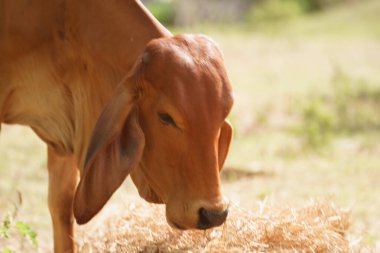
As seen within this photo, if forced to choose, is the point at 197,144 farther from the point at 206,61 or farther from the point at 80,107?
the point at 80,107

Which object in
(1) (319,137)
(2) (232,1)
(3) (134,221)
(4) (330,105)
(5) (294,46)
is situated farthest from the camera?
(2) (232,1)

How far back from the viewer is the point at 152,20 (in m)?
3.05

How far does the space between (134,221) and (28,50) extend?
3.28 ft

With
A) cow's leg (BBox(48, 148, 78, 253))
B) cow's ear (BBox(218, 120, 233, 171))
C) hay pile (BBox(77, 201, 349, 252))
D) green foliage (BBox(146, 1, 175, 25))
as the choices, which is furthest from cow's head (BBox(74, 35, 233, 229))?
green foliage (BBox(146, 1, 175, 25))

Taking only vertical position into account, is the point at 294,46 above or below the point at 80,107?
below

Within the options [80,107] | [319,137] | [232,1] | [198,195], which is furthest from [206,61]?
[232,1]

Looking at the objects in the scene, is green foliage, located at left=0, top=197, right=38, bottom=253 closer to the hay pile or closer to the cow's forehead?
the hay pile

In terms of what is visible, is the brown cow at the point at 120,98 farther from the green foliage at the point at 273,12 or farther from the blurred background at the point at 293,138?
the green foliage at the point at 273,12

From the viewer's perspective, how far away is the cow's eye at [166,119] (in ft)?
9.05

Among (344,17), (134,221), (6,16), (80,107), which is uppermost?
(6,16)

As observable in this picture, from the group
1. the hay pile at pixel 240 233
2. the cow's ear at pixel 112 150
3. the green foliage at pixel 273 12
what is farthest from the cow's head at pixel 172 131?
the green foliage at pixel 273 12

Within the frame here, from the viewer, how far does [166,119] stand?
278cm

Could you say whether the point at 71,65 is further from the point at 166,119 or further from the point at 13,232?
the point at 13,232

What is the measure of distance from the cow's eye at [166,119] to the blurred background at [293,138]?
3.06 ft
